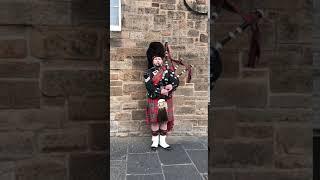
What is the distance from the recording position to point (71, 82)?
72.8 inches

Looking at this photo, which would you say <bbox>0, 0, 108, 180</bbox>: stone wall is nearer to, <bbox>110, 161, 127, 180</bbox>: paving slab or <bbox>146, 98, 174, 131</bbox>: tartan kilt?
<bbox>110, 161, 127, 180</bbox>: paving slab

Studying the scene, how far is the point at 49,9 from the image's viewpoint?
1.82 m

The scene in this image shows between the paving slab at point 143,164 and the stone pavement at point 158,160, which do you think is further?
the paving slab at point 143,164

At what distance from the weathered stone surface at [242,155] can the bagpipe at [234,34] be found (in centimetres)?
32

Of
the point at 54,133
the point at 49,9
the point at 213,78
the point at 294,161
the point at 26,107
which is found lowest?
the point at 294,161

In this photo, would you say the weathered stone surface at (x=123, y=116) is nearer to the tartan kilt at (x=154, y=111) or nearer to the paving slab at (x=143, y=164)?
the tartan kilt at (x=154, y=111)

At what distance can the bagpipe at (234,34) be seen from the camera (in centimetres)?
191

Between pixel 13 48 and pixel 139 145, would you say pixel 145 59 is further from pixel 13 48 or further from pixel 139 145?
pixel 13 48

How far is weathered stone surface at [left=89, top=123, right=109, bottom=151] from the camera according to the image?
1.87 metres

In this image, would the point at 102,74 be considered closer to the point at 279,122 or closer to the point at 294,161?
the point at 279,122

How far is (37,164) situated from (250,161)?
979 millimetres

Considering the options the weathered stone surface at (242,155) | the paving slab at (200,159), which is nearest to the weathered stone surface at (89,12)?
the weathered stone surface at (242,155)

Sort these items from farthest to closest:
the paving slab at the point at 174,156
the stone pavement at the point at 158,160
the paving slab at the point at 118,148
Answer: the paving slab at the point at 118,148 → the paving slab at the point at 174,156 → the stone pavement at the point at 158,160

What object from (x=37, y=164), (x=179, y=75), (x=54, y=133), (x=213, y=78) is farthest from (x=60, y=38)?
(x=179, y=75)
